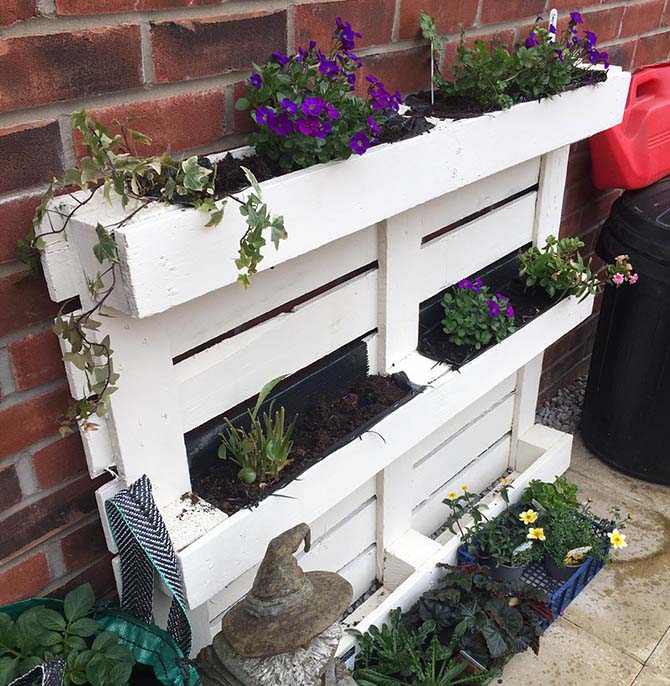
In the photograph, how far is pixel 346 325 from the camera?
184 centimetres

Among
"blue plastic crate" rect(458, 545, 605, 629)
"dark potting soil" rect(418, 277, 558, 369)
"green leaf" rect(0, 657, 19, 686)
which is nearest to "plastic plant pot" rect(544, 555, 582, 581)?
"blue plastic crate" rect(458, 545, 605, 629)

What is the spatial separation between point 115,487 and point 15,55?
765 millimetres

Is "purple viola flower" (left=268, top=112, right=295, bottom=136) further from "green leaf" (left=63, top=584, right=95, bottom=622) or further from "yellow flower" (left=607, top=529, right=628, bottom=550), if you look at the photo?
"yellow flower" (left=607, top=529, right=628, bottom=550)

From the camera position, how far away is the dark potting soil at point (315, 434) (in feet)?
5.09

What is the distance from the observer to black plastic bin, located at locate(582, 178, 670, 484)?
Answer: 2533 millimetres

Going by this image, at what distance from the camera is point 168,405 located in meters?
1.44

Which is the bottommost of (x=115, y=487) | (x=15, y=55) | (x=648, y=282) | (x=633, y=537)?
(x=633, y=537)

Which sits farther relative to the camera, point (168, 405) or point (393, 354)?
point (393, 354)

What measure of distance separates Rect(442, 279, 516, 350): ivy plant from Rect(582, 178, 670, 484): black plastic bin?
71cm

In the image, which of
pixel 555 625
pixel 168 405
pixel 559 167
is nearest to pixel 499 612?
pixel 555 625

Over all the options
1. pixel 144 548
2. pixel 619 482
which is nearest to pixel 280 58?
pixel 144 548

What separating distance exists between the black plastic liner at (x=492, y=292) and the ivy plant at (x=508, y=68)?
22.7 inches

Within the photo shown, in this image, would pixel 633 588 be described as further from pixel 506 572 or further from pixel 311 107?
pixel 311 107

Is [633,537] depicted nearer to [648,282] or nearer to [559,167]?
[648,282]
